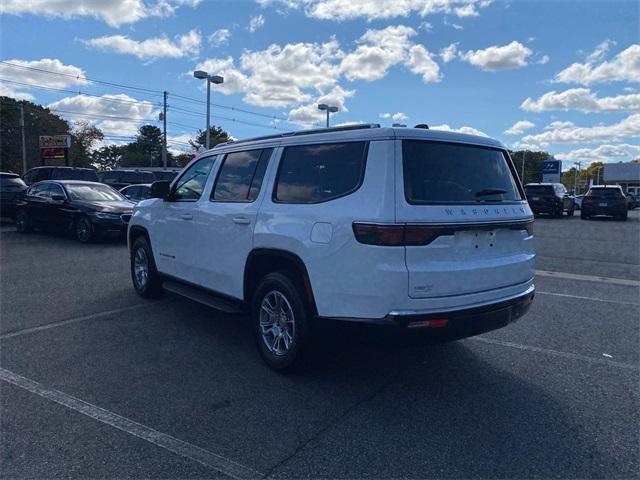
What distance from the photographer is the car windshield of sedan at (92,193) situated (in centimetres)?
1326

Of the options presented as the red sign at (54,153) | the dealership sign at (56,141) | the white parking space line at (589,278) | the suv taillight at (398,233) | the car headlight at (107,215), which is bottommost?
the white parking space line at (589,278)

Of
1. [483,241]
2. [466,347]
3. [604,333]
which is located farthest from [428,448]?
[604,333]

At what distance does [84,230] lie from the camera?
12.6 meters

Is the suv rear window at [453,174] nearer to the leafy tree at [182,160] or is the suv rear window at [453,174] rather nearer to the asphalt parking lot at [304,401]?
the asphalt parking lot at [304,401]

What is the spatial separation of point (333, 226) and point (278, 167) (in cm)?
109

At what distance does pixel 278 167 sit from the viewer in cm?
453

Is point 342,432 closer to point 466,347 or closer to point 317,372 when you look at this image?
point 317,372

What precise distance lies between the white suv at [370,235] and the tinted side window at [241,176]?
16 mm

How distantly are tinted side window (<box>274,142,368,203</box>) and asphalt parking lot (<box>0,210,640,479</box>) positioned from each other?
1.18 m

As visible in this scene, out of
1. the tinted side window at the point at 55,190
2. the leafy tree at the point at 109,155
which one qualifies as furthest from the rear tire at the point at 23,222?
the leafy tree at the point at 109,155

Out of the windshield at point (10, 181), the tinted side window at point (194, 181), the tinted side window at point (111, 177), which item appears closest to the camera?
the tinted side window at point (194, 181)

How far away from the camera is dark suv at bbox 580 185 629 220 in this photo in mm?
25453

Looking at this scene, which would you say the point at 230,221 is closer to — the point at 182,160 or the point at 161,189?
the point at 161,189

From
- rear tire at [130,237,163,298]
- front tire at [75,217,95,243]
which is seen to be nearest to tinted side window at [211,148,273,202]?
rear tire at [130,237,163,298]
